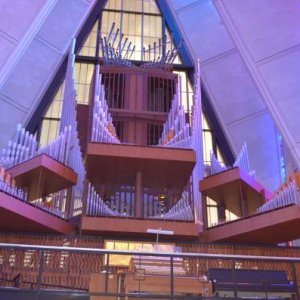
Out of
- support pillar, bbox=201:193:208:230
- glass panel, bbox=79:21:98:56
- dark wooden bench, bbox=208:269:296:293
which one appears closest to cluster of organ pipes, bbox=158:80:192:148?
support pillar, bbox=201:193:208:230

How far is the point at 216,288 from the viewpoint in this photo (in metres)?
6.97

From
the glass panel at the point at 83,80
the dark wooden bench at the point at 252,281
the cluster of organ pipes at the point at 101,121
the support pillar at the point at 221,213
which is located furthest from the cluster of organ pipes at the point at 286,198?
the glass panel at the point at 83,80

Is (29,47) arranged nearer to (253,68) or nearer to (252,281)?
(253,68)

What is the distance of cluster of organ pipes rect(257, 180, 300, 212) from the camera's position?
40.7 feet

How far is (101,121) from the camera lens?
580 inches

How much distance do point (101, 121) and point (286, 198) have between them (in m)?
5.90

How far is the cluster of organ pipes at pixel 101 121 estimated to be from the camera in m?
14.2

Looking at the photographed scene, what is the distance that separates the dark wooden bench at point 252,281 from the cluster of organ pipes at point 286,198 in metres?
5.06

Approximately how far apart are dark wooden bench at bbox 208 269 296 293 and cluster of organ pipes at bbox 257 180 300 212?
16.6ft

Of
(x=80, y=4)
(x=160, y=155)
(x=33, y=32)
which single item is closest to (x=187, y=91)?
(x=80, y=4)

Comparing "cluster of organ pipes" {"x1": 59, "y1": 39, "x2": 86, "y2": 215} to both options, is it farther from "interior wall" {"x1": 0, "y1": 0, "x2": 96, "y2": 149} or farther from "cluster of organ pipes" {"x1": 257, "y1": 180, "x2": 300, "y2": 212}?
"cluster of organ pipes" {"x1": 257, "y1": 180, "x2": 300, "y2": 212}

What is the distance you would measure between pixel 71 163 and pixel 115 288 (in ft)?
26.1

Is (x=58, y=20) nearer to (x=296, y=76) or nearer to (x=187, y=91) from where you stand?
(x=187, y=91)

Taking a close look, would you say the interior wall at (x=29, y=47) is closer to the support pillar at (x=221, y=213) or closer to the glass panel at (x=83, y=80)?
the glass panel at (x=83, y=80)
